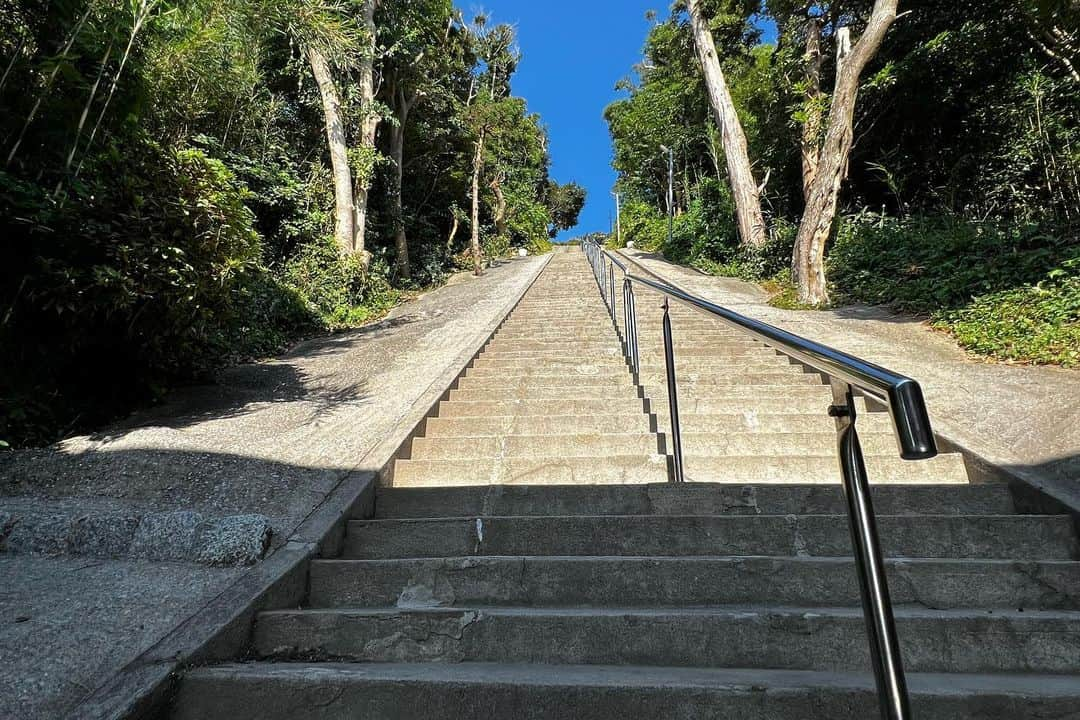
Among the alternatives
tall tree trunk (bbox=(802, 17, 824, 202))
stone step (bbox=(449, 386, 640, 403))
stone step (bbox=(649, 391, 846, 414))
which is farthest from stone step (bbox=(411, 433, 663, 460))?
tall tree trunk (bbox=(802, 17, 824, 202))

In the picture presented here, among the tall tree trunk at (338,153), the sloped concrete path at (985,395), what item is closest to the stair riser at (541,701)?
the sloped concrete path at (985,395)

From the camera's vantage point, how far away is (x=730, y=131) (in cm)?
1187

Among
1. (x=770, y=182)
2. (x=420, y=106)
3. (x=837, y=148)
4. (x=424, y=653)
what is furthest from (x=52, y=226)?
(x=770, y=182)

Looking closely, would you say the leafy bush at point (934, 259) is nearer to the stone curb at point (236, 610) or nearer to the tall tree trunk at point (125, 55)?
the stone curb at point (236, 610)

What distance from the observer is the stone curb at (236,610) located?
1.44 m

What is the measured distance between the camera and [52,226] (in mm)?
3078

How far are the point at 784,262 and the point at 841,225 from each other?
47.9 inches

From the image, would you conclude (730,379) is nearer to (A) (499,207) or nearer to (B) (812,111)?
(B) (812,111)

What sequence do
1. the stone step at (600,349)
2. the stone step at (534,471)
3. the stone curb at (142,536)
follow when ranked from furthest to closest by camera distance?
the stone step at (600,349) → the stone step at (534,471) → the stone curb at (142,536)

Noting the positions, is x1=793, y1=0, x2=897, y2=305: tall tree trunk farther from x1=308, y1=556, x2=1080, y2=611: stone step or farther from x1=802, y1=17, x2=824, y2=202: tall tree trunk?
x1=308, y1=556, x2=1080, y2=611: stone step

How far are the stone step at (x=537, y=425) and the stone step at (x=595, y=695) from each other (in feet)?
6.40

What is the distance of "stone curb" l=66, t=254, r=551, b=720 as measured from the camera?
1439mm

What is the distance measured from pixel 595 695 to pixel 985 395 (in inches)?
144

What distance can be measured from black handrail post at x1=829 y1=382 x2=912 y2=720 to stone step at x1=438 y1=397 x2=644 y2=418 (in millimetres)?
2608
